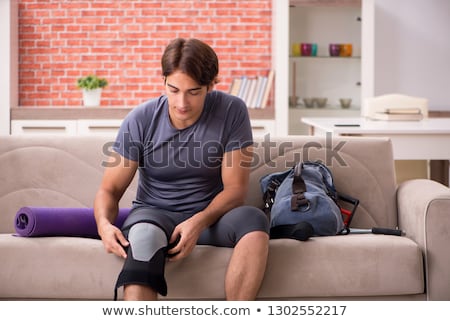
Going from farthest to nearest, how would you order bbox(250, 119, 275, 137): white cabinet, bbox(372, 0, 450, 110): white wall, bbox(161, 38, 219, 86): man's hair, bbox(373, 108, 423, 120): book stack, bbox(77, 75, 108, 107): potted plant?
bbox(372, 0, 450, 110): white wall → bbox(77, 75, 108, 107): potted plant → bbox(250, 119, 275, 137): white cabinet → bbox(373, 108, 423, 120): book stack → bbox(161, 38, 219, 86): man's hair

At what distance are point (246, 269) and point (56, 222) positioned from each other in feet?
2.46

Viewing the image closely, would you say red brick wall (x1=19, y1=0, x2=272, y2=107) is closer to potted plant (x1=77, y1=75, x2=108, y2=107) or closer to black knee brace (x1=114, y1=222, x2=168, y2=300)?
potted plant (x1=77, y1=75, x2=108, y2=107)

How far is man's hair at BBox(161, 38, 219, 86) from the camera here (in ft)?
8.57

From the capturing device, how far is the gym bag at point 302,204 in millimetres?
2871

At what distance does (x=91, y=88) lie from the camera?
6434 millimetres

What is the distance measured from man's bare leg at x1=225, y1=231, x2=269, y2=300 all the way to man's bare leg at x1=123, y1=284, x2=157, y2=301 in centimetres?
29

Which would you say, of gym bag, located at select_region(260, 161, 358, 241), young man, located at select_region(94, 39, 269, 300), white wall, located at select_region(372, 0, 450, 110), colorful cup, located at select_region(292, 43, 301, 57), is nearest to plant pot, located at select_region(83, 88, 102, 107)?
colorful cup, located at select_region(292, 43, 301, 57)

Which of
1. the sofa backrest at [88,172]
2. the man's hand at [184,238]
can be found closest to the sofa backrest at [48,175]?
the sofa backrest at [88,172]

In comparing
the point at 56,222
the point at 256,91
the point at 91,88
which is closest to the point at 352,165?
the point at 56,222

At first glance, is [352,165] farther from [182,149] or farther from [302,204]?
[182,149]

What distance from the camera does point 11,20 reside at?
6426mm

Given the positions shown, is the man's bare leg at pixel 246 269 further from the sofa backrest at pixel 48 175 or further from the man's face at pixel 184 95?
the sofa backrest at pixel 48 175

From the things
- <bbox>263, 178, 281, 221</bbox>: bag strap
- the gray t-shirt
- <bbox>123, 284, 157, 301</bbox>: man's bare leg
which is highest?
the gray t-shirt

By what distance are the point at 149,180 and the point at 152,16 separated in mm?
4257
